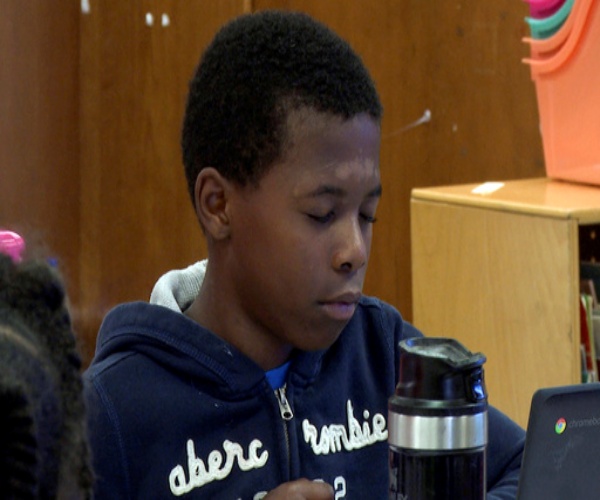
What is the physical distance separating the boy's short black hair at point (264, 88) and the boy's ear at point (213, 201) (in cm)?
1

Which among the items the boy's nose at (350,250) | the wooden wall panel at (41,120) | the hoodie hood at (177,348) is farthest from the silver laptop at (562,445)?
the wooden wall panel at (41,120)

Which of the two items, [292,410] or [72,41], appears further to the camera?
[72,41]

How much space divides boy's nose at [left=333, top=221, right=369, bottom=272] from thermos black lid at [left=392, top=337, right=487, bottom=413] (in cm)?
38

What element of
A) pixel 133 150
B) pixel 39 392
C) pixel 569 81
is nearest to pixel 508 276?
pixel 569 81

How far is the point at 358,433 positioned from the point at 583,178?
1131 mm

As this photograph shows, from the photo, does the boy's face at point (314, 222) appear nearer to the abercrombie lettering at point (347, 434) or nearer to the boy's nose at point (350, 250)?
the boy's nose at point (350, 250)

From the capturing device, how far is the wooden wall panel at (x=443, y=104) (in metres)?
2.83

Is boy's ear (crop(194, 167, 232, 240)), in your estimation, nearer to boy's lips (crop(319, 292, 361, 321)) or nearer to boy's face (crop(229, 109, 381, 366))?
boy's face (crop(229, 109, 381, 366))

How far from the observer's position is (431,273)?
86.2 inches

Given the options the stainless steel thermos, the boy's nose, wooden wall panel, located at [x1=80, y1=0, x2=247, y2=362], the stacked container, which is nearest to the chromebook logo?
the stainless steel thermos

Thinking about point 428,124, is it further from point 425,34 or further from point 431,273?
point 431,273

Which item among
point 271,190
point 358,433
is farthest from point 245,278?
point 358,433

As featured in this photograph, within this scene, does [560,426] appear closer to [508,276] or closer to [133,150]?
[508,276]

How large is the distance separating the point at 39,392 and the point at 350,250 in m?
0.67
